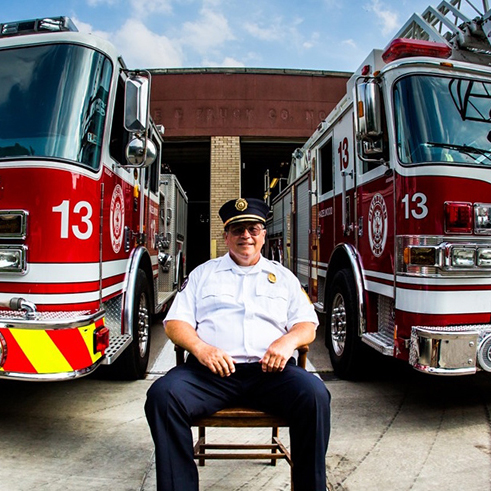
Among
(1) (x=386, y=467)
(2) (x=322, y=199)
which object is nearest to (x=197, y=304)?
(1) (x=386, y=467)

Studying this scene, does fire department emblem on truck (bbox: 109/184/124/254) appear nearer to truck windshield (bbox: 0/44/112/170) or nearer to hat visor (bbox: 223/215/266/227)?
truck windshield (bbox: 0/44/112/170)

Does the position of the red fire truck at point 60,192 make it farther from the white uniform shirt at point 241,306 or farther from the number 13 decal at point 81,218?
the white uniform shirt at point 241,306

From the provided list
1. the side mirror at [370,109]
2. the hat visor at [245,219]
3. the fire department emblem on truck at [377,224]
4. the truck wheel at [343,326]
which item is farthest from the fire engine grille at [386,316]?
the hat visor at [245,219]

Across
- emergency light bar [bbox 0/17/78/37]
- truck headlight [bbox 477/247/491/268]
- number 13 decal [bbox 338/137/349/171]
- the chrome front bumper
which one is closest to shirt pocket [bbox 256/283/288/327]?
the chrome front bumper

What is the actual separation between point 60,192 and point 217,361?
140 centimetres

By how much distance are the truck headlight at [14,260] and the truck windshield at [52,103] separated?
0.54 m

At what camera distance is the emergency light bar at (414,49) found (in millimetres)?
3283

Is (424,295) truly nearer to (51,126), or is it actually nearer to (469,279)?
(469,279)

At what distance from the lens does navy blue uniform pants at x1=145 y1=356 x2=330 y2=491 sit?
1.84 m

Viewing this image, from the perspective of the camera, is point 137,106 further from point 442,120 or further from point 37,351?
point 442,120

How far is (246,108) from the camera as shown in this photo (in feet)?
37.1

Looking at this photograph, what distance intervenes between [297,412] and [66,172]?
1832 mm

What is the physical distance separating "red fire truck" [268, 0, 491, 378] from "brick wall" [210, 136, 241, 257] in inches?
293

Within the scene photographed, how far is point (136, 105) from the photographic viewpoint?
10.3 feet
